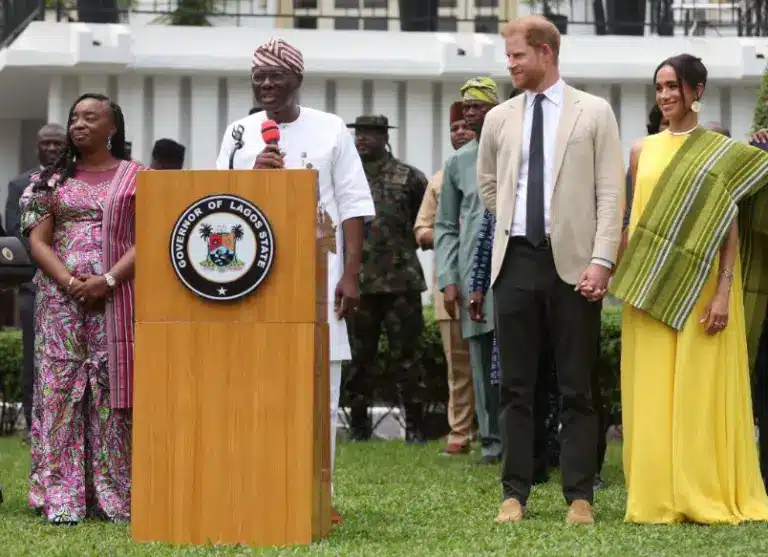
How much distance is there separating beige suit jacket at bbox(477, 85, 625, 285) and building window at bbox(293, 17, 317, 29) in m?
10.1

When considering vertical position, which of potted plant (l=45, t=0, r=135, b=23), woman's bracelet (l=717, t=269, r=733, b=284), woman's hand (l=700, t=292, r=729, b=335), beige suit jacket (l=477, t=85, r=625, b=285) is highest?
potted plant (l=45, t=0, r=135, b=23)

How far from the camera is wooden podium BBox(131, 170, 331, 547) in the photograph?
6.55m

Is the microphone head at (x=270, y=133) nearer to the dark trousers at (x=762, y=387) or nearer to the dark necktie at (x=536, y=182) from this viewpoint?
the dark necktie at (x=536, y=182)

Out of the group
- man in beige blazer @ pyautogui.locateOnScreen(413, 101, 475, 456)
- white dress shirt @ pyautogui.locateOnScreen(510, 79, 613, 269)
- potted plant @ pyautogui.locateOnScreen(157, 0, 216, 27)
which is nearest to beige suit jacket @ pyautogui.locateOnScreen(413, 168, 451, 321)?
man in beige blazer @ pyautogui.locateOnScreen(413, 101, 475, 456)

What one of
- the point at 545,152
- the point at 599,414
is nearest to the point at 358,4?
the point at 599,414

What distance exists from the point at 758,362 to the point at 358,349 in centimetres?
432

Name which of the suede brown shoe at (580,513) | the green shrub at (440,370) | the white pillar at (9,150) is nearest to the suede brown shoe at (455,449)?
the green shrub at (440,370)

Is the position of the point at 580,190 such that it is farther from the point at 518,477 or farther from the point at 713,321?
the point at 518,477

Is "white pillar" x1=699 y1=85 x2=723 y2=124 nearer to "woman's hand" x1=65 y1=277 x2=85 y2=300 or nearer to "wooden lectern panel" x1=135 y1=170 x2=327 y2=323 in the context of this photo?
"woman's hand" x1=65 y1=277 x2=85 y2=300

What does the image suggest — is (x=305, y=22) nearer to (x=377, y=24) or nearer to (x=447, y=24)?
(x=377, y=24)

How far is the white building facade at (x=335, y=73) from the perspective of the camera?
15773 mm

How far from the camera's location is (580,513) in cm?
720

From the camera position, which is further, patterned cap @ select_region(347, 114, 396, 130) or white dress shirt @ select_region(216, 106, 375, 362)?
patterned cap @ select_region(347, 114, 396, 130)

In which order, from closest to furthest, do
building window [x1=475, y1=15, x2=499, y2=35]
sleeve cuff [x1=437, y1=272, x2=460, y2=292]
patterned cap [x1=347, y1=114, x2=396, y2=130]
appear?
1. sleeve cuff [x1=437, y1=272, x2=460, y2=292]
2. patterned cap [x1=347, y1=114, x2=396, y2=130]
3. building window [x1=475, y1=15, x2=499, y2=35]
